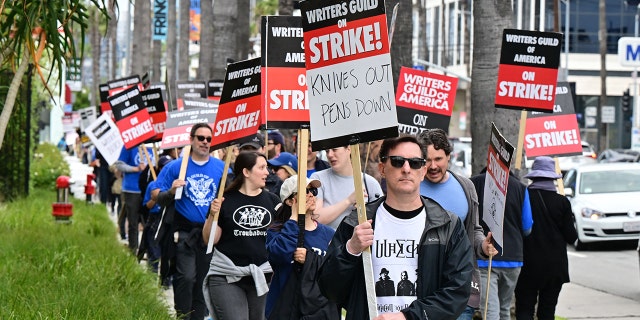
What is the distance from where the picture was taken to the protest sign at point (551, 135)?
42.0 feet

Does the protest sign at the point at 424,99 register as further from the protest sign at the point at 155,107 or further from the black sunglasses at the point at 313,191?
the black sunglasses at the point at 313,191

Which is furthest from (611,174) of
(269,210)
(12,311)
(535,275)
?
(12,311)

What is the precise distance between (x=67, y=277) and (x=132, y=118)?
5259 mm

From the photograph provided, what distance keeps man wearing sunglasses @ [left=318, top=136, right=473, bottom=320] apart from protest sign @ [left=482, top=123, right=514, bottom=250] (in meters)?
1.94

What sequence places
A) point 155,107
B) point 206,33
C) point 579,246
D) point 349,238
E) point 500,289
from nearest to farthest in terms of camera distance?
Answer: point 349,238, point 500,289, point 155,107, point 579,246, point 206,33

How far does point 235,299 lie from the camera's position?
913cm

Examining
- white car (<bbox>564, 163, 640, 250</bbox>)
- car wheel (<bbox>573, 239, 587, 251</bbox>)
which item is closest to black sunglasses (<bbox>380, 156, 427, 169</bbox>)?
white car (<bbox>564, 163, 640, 250</bbox>)

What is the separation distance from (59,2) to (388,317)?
2.83 meters

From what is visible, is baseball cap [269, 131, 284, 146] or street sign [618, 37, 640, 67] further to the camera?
street sign [618, 37, 640, 67]

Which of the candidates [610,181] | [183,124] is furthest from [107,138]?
[610,181]

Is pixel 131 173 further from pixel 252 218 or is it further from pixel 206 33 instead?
pixel 206 33

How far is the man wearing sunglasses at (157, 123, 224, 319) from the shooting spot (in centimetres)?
1113

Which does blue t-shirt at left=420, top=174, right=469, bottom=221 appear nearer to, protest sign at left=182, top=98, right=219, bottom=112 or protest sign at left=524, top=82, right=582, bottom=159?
protest sign at left=524, top=82, right=582, bottom=159

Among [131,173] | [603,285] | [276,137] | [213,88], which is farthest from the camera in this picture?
[213,88]
